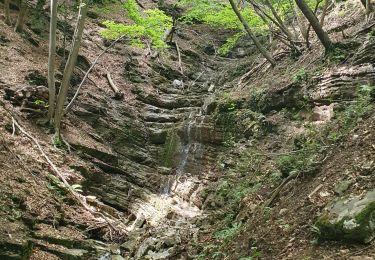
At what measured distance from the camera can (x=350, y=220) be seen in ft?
15.0

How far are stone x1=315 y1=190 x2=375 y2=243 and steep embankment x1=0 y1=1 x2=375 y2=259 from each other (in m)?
0.12

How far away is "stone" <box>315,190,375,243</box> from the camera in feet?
14.5

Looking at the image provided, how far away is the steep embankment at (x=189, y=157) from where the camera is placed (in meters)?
6.28

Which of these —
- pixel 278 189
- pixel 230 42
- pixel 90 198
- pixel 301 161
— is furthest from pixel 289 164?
pixel 230 42

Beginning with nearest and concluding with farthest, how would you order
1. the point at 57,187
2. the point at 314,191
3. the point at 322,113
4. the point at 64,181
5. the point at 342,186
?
1. the point at 342,186
2. the point at 314,191
3. the point at 57,187
4. the point at 64,181
5. the point at 322,113

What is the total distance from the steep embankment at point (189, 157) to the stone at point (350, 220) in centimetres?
12

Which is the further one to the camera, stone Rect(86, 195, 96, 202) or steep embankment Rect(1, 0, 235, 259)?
stone Rect(86, 195, 96, 202)

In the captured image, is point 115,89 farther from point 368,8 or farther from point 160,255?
point 368,8

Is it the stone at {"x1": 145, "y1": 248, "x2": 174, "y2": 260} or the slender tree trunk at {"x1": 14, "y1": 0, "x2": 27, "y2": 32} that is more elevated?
the slender tree trunk at {"x1": 14, "y1": 0, "x2": 27, "y2": 32}

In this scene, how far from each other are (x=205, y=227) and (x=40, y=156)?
4.64 meters

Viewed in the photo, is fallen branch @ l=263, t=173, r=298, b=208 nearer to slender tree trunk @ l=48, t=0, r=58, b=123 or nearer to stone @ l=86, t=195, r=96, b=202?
stone @ l=86, t=195, r=96, b=202

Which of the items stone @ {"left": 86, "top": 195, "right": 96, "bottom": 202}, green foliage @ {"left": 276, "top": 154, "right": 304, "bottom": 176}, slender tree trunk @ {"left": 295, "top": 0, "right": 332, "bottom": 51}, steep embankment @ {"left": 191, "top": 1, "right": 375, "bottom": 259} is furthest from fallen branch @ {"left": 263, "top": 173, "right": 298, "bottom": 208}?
stone @ {"left": 86, "top": 195, "right": 96, "bottom": 202}

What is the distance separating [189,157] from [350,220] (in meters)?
8.80

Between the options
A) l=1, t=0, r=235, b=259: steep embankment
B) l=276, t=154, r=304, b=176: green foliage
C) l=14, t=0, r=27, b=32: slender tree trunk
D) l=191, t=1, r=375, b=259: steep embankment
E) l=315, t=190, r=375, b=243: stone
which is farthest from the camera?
l=14, t=0, r=27, b=32: slender tree trunk
